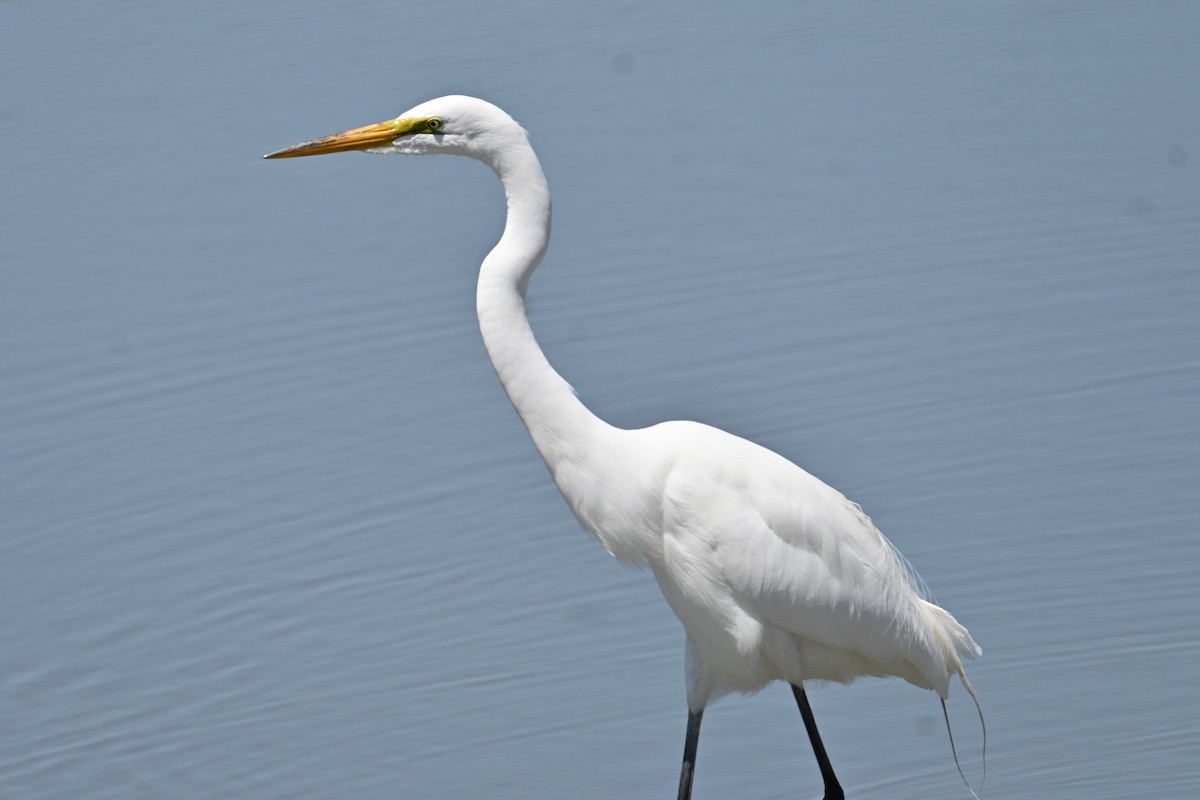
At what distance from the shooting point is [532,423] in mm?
4602

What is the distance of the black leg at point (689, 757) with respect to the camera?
189 inches

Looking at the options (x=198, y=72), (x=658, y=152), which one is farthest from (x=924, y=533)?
(x=198, y=72)

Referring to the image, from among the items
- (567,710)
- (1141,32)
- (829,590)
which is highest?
(1141,32)

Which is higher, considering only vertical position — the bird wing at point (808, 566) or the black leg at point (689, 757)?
the bird wing at point (808, 566)

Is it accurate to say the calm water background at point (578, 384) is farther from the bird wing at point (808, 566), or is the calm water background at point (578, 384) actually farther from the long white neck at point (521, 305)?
the long white neck at point (521, 305)

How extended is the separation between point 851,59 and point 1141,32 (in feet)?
5.00

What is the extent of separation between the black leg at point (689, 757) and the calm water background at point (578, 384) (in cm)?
32

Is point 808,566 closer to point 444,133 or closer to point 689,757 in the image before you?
point 689,757

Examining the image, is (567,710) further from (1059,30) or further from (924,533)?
(1059,30)

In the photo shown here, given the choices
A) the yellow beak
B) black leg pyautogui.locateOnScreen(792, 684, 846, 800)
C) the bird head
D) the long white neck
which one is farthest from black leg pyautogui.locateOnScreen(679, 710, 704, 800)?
the yellow beak

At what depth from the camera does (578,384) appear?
7.09 metres

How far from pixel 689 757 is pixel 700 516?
2.06 feet

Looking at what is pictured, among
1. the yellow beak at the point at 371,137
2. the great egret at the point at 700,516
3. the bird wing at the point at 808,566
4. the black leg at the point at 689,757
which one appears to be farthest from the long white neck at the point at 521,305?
the black leg at the point at 689,757

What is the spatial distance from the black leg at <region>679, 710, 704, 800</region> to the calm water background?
1.06 ft
